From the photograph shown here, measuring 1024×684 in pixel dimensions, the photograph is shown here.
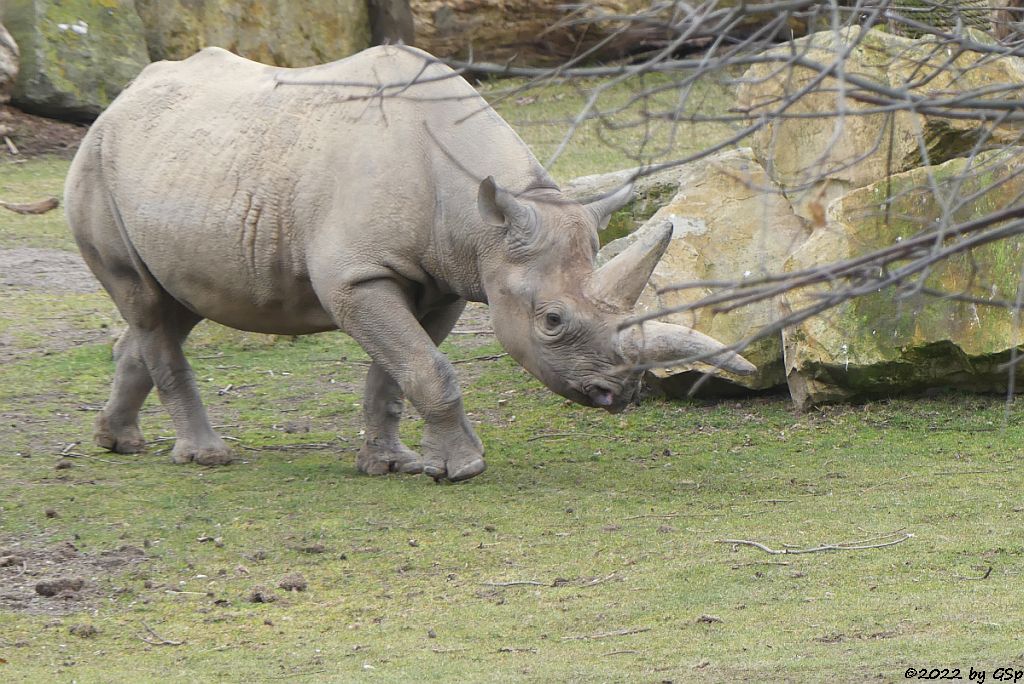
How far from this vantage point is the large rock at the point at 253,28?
14.9 meters

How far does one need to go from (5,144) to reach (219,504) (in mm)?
8270

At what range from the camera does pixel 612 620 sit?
4.97 meters

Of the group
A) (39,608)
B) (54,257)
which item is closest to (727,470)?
(39,608)

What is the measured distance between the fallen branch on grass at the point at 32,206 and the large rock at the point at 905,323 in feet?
22.2

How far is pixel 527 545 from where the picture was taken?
591 cm

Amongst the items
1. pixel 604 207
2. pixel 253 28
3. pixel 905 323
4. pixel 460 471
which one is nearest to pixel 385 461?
pixel 460 471

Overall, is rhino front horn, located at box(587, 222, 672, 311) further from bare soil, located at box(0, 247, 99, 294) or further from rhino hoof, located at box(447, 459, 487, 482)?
bare soil, located at box(0, 247, 99, 294)

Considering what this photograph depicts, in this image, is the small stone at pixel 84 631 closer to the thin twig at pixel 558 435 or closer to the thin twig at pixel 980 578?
the thin twig at pixel 980 578

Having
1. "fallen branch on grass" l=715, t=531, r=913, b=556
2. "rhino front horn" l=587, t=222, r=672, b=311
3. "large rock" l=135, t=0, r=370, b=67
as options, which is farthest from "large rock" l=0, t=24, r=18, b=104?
"fallen branch on grass" l=715, t=531, r=913, b=556

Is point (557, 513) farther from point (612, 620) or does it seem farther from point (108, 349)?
point (108, 349)

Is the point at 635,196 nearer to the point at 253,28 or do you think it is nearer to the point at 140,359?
the point at 140,359

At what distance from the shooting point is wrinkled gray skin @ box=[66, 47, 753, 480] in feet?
21.1

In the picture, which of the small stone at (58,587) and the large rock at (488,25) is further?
the large rock at (488,25)

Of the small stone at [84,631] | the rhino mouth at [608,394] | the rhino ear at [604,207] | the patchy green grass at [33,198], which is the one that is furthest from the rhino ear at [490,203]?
the patchy green grass at [33,198]
